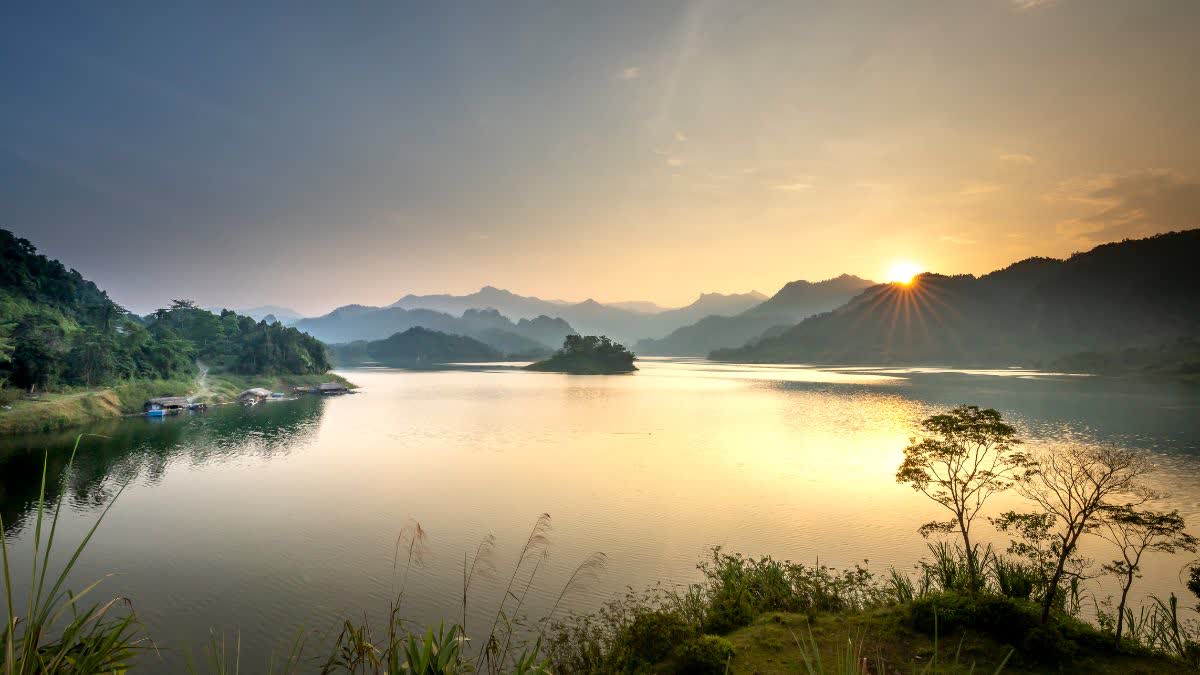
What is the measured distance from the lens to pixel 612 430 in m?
61.6

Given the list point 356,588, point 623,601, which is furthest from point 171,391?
point 623,601

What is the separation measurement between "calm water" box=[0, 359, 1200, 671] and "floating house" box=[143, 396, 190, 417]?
4.71 meters

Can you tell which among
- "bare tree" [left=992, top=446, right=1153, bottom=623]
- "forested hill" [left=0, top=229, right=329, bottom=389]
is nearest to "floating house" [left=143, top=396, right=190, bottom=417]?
"forested hill" [left=0, top=229, right=329, bottom=389]

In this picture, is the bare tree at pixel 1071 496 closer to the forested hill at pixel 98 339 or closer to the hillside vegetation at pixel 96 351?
the hillside vegetation at pixel 96 351

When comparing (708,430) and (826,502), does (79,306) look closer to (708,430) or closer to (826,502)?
(708,430)

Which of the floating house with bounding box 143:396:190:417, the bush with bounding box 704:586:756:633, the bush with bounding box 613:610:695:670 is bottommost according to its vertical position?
Answer: the bush with bounding box 704:586:756:633

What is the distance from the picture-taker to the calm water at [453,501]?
20359mm

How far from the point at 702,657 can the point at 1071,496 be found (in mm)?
12463

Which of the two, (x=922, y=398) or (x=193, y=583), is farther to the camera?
(x=922, y=398)

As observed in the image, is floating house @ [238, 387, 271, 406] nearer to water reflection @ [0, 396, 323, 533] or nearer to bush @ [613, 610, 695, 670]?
water reflection @ [0, 396, 323, 533]

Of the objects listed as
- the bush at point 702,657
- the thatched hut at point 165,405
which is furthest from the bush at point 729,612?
the thatched hut at point 165,405

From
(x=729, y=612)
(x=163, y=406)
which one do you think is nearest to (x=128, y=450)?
(x=163, y=406)

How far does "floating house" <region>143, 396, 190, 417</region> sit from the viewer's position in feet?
230

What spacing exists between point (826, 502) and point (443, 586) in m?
22.2
